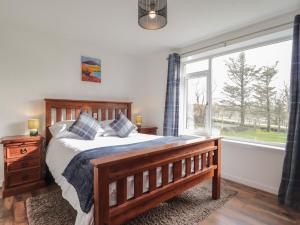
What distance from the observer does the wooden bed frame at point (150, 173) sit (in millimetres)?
1284

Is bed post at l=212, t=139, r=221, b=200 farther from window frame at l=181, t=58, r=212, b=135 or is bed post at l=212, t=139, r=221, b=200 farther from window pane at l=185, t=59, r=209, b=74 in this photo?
window pane at l=185, t=59, r=209, b=74

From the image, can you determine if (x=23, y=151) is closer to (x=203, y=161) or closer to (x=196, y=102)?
(x=203, y=161)

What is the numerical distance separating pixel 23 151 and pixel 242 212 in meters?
2.99

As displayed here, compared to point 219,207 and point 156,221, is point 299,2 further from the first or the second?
point 156,221

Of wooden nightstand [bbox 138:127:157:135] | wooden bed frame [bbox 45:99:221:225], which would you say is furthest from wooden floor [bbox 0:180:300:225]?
wooden nightstand [bbox 138:127:157:135]

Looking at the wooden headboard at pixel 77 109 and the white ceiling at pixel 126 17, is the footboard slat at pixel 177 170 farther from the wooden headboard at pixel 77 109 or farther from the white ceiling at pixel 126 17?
the wooden headboard at pixel 77 109

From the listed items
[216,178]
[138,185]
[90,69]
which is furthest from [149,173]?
[90,69]

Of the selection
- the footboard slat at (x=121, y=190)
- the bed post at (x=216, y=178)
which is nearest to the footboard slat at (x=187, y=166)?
the bed post at (x=216, y=178)

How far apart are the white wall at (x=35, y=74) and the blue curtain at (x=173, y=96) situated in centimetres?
143

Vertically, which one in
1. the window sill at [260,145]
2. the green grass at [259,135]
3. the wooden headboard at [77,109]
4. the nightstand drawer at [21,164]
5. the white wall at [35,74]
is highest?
the white wall at [35,74]

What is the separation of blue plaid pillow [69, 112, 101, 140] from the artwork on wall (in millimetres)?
1031

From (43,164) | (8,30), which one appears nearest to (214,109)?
(43,164)

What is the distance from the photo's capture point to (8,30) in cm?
281

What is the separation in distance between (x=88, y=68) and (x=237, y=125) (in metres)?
3.07
